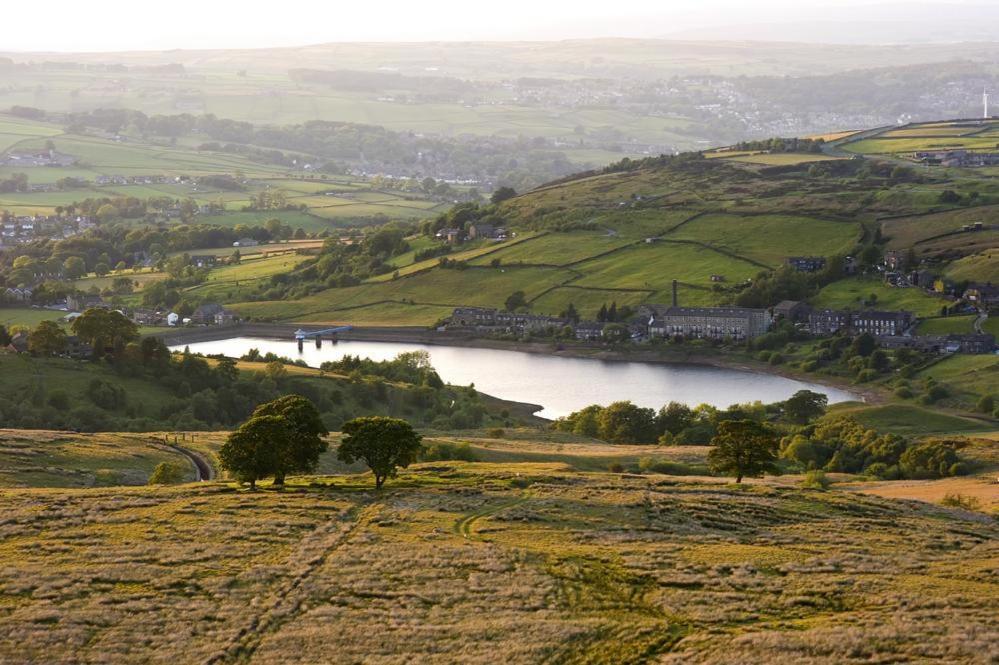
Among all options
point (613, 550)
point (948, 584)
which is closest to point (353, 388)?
point (613, 550)

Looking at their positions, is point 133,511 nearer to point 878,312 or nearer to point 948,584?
point 948,584

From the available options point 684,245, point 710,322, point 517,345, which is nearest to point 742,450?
point 710,322

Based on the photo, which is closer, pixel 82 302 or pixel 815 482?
pixel 815 482

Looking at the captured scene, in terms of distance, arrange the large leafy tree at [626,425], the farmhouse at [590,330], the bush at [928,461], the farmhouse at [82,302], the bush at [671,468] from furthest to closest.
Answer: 1. the farmhouse at [82,302]
2. the farmhouse at [590,330]
3. the large leafy tree at [626,425]
4. the bush at [928,461]
5. the bush at [671,468]

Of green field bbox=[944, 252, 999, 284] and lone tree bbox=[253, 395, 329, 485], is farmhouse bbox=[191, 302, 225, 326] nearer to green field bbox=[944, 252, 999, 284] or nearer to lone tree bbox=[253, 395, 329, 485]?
green field bbox=[944, 252, 999, 284]

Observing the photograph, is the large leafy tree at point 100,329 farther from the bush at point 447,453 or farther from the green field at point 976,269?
the green field at point 976,269

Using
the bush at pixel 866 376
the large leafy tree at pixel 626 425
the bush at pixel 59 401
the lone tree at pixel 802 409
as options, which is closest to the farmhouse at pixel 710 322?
the bush at pixel 866 376

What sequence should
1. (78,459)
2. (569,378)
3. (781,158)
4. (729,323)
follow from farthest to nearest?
(781,158) < (729,323) < (569,378) < (78,459)

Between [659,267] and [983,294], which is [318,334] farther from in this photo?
[983,294]
